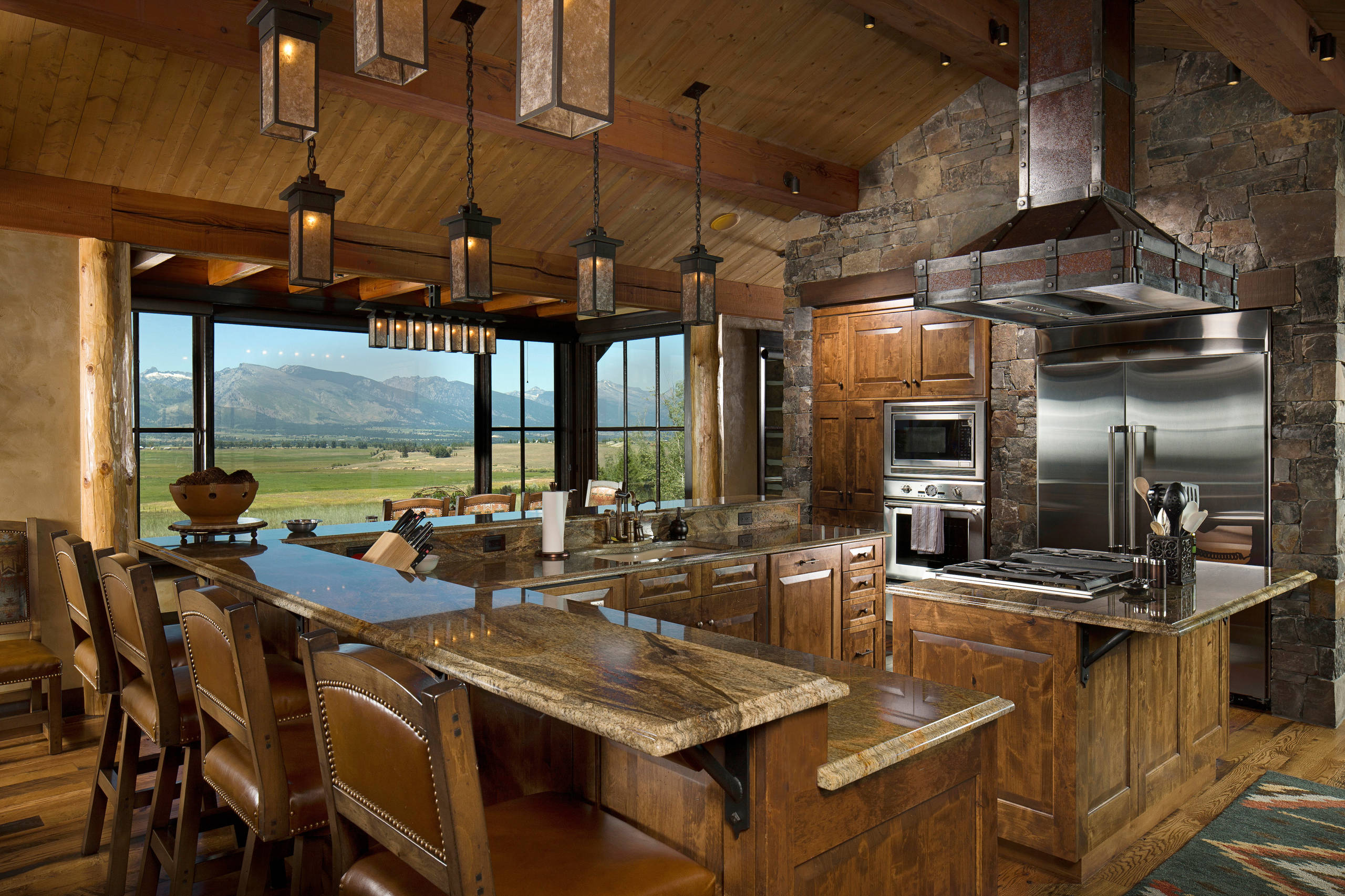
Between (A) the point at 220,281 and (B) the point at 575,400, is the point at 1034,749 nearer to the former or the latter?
(A) the point at 220,281

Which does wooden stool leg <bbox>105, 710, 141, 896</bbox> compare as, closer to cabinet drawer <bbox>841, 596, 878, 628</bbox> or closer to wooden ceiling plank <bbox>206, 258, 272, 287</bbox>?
cabinet drawer <bbox>841, 596, 878, 628</bbox>

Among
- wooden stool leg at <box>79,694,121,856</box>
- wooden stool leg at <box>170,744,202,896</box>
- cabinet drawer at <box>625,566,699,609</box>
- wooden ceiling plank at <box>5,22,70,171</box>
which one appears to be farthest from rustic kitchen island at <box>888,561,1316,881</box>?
wooden ceiling plank at <box>5,22,70,171</box>

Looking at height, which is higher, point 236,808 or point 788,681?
point 788,681

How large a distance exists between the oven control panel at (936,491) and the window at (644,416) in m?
2.86

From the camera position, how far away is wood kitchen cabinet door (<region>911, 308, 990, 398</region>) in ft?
18.2

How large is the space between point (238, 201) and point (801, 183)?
3699 millimetres

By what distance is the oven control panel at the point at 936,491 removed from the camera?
5.61 metres

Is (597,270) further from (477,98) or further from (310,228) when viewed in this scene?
(310,228)

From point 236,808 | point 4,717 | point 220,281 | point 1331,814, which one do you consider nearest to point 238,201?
point 220,281

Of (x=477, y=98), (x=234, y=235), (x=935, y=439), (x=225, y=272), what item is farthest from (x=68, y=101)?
(x=935, y=439)

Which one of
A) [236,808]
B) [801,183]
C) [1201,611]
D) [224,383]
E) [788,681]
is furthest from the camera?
[224,383]

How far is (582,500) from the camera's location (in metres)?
10.1

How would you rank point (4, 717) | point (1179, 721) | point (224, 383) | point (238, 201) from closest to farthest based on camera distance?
point (1179, 721) < point (4, 717) < point (238, 201) < point (224, 383)

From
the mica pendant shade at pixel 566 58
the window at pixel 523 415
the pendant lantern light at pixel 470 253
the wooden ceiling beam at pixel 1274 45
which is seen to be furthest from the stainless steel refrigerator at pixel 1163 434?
the window at pixel 523 415
